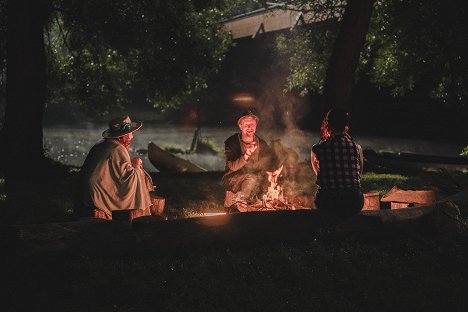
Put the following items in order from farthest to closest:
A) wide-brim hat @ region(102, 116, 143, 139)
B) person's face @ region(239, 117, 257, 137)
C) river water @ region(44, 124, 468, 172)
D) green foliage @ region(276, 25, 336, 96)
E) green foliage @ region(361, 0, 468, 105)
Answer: river water @ region(44, 124, 468, 172), green foliage @ region(276, 25, 336, 96), green foliage @ region(361, 0, 468, 105), person's face @ region(239, 117, 257, 137), wide-brim hat @ region(102, 116, 143, 139)

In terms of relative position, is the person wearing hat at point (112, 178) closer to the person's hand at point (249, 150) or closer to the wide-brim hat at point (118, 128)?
the wide-brim hat at point (118, 128)

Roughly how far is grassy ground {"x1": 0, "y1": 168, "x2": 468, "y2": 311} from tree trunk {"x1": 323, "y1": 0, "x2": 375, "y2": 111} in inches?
248

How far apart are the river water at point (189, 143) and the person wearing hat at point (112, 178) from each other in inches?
597

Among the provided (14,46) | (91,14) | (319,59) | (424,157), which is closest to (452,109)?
(319,59)

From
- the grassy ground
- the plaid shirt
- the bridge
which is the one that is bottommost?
the grassy ground

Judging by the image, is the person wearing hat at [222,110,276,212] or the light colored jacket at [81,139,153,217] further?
the person wearing hat at [222,110,276,212]

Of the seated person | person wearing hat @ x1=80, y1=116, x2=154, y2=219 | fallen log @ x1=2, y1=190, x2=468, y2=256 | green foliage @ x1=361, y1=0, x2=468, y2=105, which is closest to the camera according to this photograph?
fallen log @ x1=2, y1=190, x2=468, y2=256

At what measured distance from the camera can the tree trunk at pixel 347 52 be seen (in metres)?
12.6

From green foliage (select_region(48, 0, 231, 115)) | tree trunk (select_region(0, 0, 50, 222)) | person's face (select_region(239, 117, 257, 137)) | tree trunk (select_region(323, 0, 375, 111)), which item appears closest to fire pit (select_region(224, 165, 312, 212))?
person's face (select_region(239, 117, 257, 137))

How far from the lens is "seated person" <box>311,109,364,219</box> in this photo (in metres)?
7.01

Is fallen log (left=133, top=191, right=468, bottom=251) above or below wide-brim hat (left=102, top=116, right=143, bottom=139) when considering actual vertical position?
below

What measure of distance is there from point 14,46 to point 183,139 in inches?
824

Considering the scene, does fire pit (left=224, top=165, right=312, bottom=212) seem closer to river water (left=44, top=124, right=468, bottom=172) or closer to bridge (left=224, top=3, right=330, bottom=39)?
river water (left=44, top=124, right=468, bottom=172)

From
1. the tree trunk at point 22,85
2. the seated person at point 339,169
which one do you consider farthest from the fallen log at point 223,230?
the tree trunk at point 22,85
